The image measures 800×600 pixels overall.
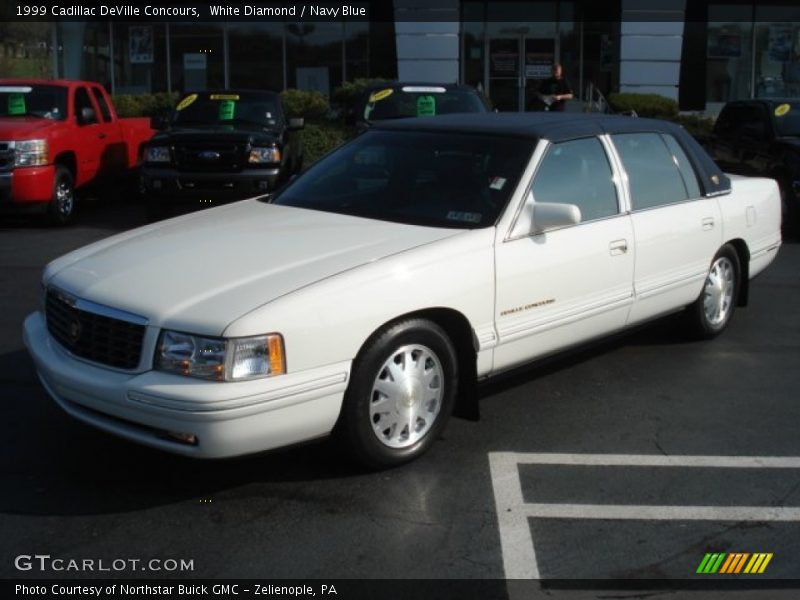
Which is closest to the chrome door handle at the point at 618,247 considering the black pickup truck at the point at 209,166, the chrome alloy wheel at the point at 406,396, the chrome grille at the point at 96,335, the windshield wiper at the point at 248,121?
the chrome alloy wheel at the point at 406,396

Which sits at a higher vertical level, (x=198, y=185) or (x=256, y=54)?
(x=256, y=54)

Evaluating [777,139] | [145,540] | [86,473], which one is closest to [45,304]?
[86,473]

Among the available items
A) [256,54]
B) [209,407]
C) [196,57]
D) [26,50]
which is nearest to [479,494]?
[209,407]

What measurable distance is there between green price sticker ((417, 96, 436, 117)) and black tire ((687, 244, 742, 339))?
5.47 metres

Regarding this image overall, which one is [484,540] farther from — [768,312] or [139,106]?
[139,106]

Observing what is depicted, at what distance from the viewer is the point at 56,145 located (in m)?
11.5

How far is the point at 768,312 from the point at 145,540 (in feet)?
18.3

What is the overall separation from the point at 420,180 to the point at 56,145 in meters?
7.54

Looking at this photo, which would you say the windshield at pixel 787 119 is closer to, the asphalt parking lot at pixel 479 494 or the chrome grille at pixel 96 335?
the asphalt parking lot at pixel 479 494

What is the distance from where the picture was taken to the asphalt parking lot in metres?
3.70

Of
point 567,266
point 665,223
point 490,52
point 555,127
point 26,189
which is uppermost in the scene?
point 490,52

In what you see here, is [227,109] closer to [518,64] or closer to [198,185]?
[198,185]

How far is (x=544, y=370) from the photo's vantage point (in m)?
6.02

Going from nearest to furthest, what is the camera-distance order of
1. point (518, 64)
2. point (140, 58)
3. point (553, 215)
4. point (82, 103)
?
point (553, 215) → point (82, 103) → point (518, 64) → point (140, 58)
